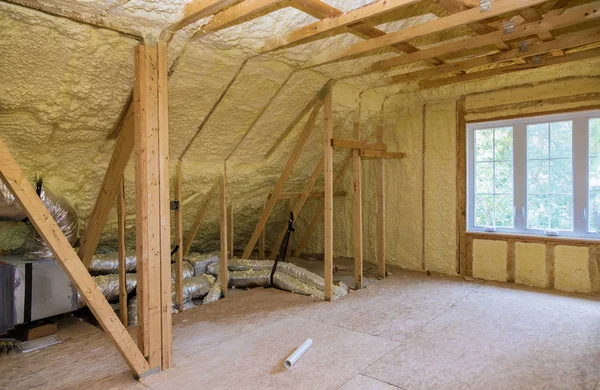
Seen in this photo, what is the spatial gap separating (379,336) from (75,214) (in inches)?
110

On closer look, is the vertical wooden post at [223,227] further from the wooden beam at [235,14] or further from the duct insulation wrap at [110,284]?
the wooden beam at [235,14]

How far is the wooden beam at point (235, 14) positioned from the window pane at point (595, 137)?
3.59m

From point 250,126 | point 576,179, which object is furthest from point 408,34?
point 576,179

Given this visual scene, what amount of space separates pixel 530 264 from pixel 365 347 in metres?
2.64

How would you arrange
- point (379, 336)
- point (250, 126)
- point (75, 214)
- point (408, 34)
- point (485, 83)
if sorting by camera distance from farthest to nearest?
point (485, 83), point (250, 126), point (75, 214), point (379, 336), point (408, 34)

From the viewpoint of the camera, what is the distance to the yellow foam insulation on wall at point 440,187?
4.80 meters

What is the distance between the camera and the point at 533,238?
426 cm

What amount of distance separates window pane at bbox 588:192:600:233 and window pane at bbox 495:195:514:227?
0.74 metres

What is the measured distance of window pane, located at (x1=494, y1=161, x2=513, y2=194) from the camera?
14.7 ft

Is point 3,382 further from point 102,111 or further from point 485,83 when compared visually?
point 485,83

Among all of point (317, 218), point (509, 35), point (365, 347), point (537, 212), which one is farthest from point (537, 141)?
point (365, 347)

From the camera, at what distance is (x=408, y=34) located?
2764mm

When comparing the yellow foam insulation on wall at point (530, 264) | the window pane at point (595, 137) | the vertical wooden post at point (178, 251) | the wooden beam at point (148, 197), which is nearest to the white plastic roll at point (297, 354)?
the wooden beam at point (148, 197)

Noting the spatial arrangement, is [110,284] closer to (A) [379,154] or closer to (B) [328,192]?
(B) [328,192]
